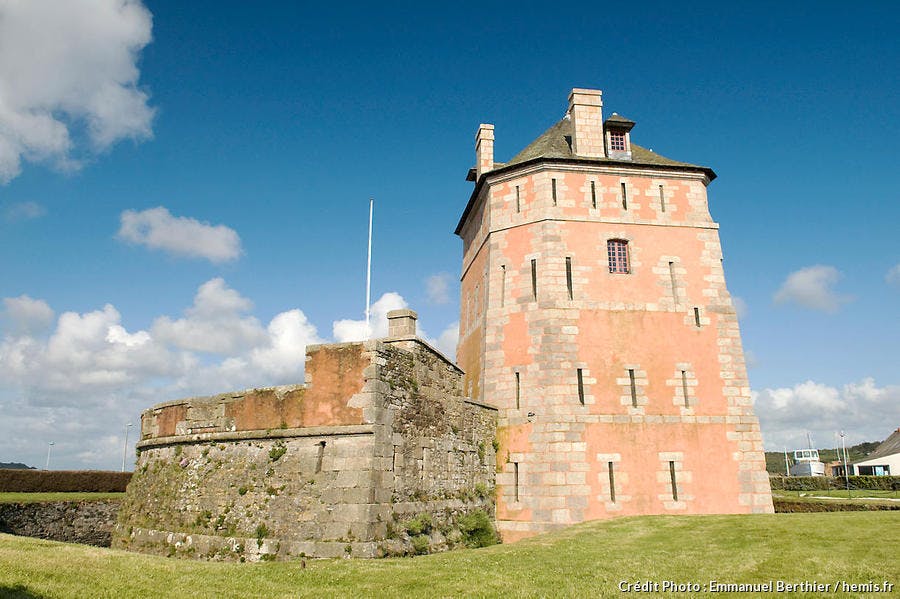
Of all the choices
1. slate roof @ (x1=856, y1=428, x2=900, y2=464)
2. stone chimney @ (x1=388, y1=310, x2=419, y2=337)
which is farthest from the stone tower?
slate roof @ (x1=856, y1=428, x2=900, y2=464)

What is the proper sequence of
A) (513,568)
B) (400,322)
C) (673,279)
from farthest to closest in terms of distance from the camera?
(673,279)
(400,322)
(513,568)

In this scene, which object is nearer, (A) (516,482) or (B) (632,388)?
(A) (516,482)

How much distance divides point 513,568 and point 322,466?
4.66 meters

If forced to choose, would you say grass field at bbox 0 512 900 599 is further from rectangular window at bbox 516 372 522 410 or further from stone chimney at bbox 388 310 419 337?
rectangular window at bbox 516 372 522 410

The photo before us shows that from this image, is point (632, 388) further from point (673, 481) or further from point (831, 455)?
point (831, 455)

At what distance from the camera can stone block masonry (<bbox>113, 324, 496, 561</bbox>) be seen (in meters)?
12.4

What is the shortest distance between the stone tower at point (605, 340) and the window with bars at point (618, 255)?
5cm

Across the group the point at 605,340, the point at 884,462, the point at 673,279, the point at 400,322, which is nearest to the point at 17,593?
the point at 400,322

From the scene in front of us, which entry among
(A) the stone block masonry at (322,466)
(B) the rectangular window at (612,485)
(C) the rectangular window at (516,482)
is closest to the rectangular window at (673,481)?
(B) the rectangular window at (612,485)

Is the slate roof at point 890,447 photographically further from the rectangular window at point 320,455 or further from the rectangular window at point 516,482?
the rectangular window at point 320,455

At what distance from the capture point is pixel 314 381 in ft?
44.7

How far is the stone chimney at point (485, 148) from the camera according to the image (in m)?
24.0

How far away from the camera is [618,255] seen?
70.0 ft

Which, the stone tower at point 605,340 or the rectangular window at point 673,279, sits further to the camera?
the rectangular window at point 673,279
